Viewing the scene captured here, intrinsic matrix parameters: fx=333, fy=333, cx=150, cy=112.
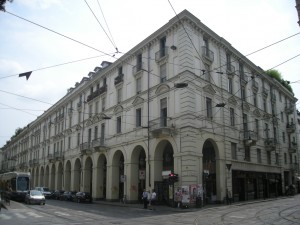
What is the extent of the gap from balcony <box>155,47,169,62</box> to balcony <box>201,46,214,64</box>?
10.8 ft

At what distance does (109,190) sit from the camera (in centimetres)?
3600

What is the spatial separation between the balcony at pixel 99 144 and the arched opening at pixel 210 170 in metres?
12.0

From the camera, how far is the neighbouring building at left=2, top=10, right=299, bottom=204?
27906 millimetres

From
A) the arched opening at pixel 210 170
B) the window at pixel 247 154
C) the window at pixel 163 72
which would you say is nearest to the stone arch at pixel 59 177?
the window at pixel 163 72

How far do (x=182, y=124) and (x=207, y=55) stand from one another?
7.35m

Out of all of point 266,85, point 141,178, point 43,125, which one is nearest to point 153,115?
point 141,178

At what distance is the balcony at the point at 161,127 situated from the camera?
2766cm

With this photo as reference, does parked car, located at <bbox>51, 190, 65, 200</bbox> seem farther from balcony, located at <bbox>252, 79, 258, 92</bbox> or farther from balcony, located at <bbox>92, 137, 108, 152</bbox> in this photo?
balcony, located at <bbox>252, 79, 258, 92</bbox>

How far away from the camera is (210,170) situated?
97.9 feet

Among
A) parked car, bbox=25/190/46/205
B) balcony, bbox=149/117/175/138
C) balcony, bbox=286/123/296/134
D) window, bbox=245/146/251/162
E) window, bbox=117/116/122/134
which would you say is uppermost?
balcony, bbox=286/123/296/134

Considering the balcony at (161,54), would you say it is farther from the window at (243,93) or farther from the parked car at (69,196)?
the parked car at (69,196)

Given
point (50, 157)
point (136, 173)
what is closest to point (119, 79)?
point (136, 173)

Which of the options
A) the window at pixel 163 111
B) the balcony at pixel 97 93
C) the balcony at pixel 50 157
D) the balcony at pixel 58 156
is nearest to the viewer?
the window at pixel 163 111

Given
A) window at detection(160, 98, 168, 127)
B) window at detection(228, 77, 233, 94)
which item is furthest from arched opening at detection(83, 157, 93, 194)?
window at detection(228, 77, 233, 94)
